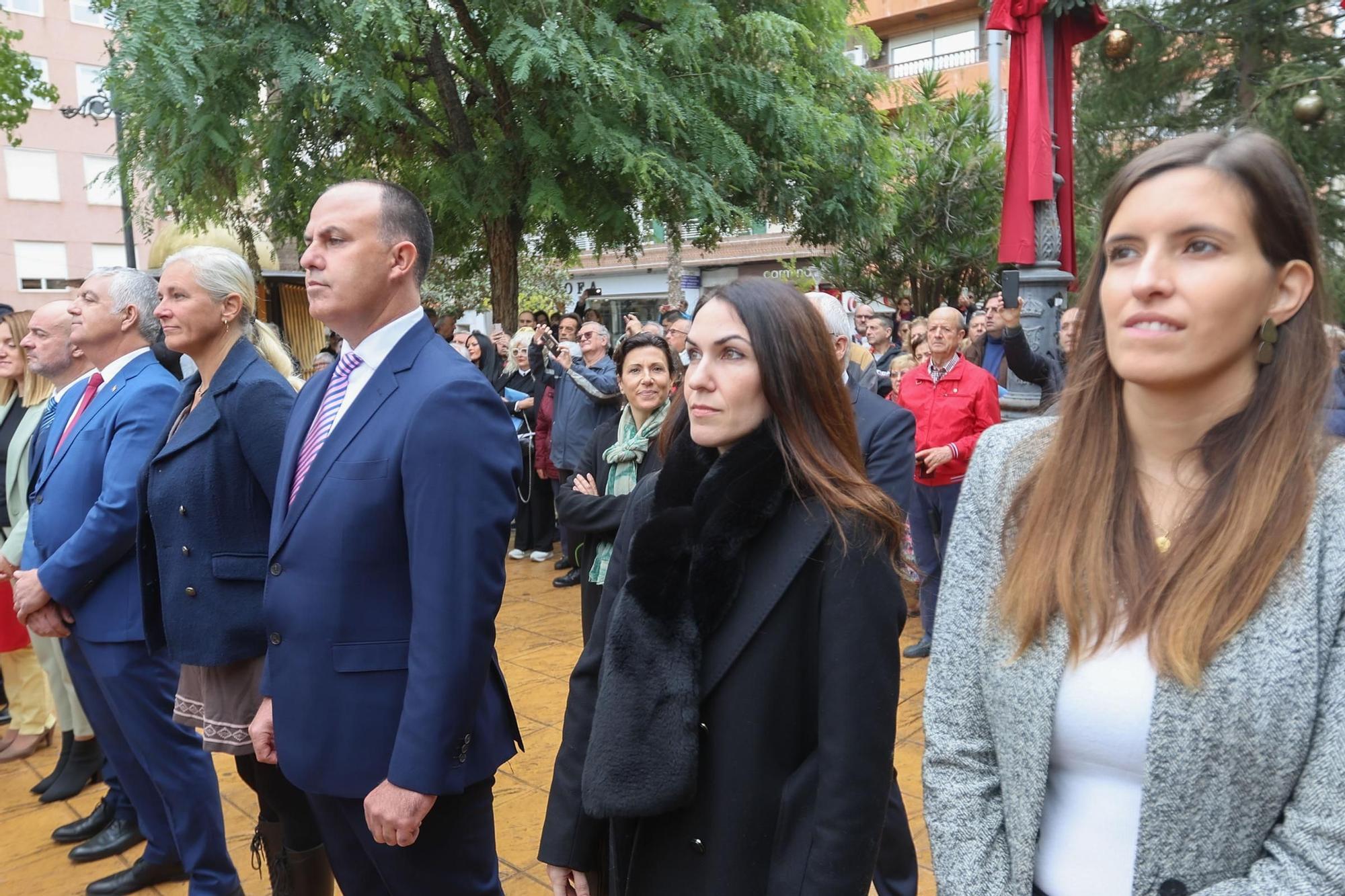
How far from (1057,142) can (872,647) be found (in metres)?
4.41

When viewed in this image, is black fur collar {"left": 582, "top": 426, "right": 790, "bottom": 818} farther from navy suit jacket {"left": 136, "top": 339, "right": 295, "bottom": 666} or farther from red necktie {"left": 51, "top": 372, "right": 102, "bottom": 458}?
red necktie {"left": 51, "top": 372, "right": 102, "bottom": 458}

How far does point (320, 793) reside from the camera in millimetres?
2375

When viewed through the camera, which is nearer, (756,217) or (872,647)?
(872,647)

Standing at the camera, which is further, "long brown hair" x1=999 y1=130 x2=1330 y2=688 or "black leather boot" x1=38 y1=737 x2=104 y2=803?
"black leather boot" x1=38 y1=737 x2=104 y2=803

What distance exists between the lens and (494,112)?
31.2 feet

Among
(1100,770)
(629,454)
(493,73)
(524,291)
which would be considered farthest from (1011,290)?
(524,291)

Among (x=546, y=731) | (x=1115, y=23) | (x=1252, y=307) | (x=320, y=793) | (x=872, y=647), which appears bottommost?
(x=546, y=731)

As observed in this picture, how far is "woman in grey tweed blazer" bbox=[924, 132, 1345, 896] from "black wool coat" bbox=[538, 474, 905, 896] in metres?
0.24

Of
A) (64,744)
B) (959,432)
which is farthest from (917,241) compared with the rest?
(64,744)

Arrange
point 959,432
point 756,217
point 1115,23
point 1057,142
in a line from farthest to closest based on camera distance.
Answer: point 756,217 < point 1115,23 < point 959,432 < point 1057,142

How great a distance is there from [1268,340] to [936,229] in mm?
14970

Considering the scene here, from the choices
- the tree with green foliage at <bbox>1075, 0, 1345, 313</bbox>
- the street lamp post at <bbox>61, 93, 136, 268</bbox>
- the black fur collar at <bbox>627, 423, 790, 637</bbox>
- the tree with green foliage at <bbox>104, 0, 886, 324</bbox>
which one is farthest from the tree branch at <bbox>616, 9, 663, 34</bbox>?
the black fur collar at <bbox>627, 423, 790, 637</bbox>

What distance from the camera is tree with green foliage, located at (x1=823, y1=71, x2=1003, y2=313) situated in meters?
15.3

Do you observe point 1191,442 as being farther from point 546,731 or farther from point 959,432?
point 959,432
